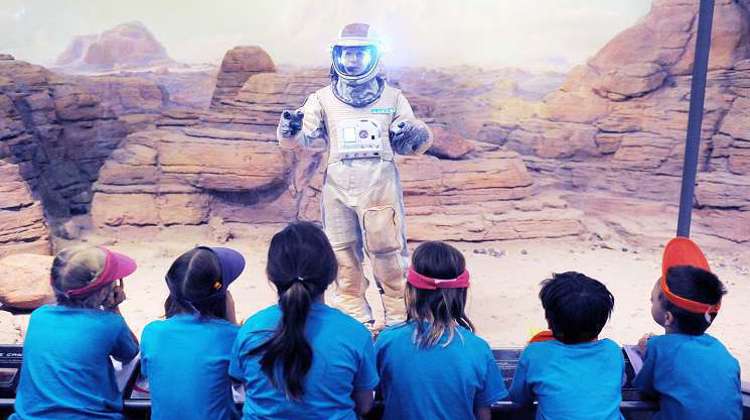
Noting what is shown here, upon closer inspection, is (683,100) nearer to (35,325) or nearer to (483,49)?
(483,49)

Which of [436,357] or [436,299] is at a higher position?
[436,299]

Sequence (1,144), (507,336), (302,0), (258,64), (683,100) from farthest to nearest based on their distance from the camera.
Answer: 1. (302,0)
2. (258,64)
3. (683,100)
4. (1,144)
5. (507,336)

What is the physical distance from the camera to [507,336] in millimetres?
4672

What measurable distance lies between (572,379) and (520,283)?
4.00 m

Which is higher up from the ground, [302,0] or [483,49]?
[302,0]

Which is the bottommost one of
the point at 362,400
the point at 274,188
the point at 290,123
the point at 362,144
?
the point at 274,188

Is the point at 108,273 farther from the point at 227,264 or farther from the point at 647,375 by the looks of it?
the point at 647,375

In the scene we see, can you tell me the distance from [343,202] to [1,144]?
6.14 metres

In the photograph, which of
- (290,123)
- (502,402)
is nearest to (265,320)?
(502,402)

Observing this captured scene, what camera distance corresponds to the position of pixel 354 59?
3.82m

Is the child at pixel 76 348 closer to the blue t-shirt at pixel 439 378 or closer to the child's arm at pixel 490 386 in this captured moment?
the blue t-shirt at pixel 439 378

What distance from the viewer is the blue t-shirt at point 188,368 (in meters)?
2.04

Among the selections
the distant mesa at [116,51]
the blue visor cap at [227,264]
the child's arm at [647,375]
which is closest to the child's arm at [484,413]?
the child's arm at [647,375]

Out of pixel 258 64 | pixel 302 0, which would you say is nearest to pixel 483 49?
pixel 302 0
